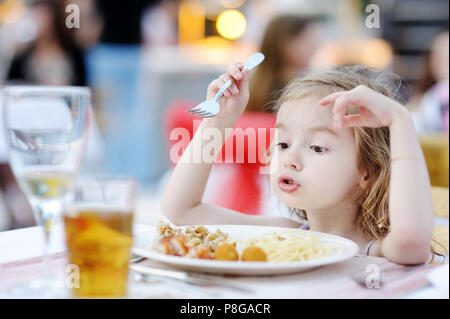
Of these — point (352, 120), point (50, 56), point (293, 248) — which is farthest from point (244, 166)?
point (50, 56)

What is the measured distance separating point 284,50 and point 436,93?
41.9 inches

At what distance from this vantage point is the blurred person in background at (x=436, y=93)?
3248 millimetres

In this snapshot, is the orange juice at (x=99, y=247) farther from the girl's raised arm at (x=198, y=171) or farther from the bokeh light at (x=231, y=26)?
the bokeh light at (x=231, y=26)

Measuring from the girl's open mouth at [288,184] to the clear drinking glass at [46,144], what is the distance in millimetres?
400

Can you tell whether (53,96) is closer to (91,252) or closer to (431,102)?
(91,252)

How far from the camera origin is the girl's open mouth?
3.28 ft

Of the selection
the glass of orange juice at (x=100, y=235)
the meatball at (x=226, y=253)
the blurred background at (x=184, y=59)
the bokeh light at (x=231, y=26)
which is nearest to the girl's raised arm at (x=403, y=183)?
the meatball at (x=226, y=253)

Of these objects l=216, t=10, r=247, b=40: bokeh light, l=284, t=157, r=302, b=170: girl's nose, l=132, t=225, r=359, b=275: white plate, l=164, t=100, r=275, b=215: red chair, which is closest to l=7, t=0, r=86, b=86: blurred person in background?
l=164, t=100, r=275, b=215: red chair

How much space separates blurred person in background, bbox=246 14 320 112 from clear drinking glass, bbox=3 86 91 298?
2.19 meters

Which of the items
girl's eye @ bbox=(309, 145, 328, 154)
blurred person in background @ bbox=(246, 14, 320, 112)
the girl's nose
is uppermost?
blurred person in background @ bbox=(246, 14, 320, 112)

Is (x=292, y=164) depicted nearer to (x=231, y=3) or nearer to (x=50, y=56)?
(x=50, y=56)

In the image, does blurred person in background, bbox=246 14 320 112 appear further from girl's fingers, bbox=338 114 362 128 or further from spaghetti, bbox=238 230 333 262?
spaghetti, bbox=238 230 333 262

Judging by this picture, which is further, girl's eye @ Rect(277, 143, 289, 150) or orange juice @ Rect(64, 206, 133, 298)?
girl's eye @ Rect(277, 143, 289, 150)

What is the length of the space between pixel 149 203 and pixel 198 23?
2887 millimetres
